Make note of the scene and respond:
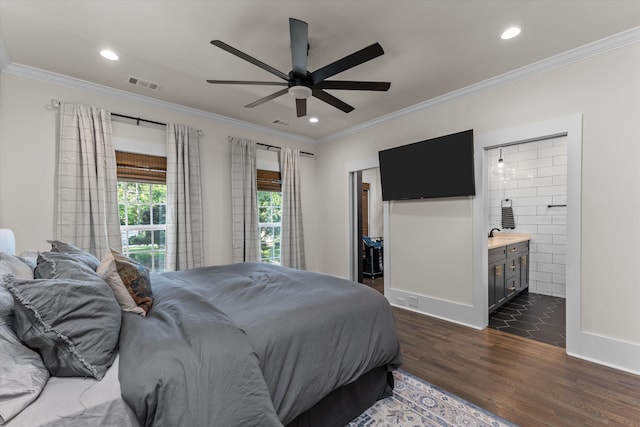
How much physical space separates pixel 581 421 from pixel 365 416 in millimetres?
1340

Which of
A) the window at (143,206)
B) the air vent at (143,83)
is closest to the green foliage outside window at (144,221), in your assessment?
the window at (143,206)

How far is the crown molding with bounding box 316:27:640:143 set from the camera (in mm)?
2234

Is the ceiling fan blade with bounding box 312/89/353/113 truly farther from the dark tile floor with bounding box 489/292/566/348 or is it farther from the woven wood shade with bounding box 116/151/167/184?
the dark tile floor with bounding box 489/292/566/348

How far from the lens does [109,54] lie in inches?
96.3

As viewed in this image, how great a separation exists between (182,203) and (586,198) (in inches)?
165

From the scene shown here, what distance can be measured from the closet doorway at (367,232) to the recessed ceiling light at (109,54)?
333 centimetres

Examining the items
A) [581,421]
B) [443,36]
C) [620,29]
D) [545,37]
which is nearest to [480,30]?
[443,36]

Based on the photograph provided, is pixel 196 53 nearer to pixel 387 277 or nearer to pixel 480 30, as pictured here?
pixel 480 30

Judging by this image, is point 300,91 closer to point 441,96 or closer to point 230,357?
point 230,357

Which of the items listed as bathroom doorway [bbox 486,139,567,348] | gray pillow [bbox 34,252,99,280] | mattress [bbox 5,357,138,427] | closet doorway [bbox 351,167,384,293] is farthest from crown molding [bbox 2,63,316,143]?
bathroom doorway [bbox 486,139,567,348]

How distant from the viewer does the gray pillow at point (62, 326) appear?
1003mm

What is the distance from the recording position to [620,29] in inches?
85.0

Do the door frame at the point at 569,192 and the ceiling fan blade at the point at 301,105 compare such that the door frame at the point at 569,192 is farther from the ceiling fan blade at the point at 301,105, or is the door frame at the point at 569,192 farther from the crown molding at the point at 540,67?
the ceiling fan blade at the point at 301,105

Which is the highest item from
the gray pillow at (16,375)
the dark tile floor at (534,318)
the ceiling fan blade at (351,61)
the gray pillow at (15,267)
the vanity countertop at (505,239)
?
the ceiling fan blade at (351,61)
